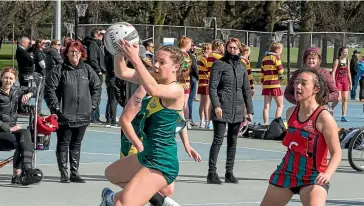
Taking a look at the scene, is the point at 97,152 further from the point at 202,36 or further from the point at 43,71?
the point at 202,36

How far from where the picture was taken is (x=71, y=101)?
11.7 meters

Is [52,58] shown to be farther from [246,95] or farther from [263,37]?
[263,37]

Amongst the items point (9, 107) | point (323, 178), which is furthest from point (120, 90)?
point (323, 178)

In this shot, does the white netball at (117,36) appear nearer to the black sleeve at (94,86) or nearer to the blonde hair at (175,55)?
the blonde hair at (175,55)

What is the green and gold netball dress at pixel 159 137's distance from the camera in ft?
23.4

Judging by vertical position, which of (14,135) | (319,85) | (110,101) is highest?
(319,85)

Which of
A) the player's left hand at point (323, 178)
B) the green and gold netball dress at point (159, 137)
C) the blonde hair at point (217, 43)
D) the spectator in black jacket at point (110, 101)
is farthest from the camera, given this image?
the spectator in black jacket at point (110, 101)

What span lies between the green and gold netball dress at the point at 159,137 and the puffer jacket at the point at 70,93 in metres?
4.49

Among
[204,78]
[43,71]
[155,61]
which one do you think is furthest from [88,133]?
[155,61]

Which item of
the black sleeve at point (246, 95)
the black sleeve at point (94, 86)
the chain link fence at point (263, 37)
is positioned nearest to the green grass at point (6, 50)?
the chain link fence at point (263, 37)

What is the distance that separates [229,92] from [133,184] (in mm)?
5026

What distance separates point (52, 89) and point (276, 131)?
604 centimetres

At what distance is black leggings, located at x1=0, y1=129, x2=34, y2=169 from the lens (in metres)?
11.0

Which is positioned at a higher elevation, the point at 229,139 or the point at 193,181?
the point at 229,139
